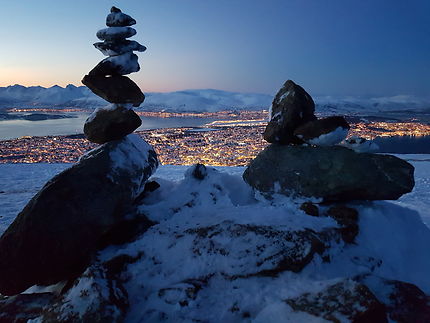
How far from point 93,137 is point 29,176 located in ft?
45.3

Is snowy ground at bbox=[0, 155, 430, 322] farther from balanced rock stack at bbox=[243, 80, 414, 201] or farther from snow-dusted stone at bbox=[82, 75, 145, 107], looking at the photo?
snow-dusted stone at bbox=[82, 75, 145, 107]

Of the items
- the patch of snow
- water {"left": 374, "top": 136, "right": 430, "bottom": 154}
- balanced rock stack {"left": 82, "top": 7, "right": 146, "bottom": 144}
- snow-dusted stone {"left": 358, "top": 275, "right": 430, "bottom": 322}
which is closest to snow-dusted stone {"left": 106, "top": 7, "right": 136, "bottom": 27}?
balanced rock stack {"left": 82, "top": 7, "right": 146, "bottom": 144}

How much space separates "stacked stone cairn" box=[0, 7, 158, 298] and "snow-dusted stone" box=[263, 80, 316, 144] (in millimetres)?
4053

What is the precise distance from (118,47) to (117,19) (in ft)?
2.49

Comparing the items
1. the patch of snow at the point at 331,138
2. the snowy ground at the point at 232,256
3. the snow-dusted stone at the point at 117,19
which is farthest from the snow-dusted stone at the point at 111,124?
the patch of snow at the point at 331,138

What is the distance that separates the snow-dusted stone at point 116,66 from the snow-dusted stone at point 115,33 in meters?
0.52

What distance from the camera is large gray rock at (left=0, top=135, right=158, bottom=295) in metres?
5.72

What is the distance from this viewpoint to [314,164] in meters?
8.69

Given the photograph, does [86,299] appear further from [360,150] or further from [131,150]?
[360,150]

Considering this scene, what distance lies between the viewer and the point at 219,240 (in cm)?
597

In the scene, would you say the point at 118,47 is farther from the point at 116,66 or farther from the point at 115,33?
the point at 116,66

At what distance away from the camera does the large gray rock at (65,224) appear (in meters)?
5.72

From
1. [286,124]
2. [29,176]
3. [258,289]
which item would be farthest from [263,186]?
[29,176]

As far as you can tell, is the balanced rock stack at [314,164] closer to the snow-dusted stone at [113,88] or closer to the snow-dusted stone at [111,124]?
the snow-dusted stone at [111,124]
